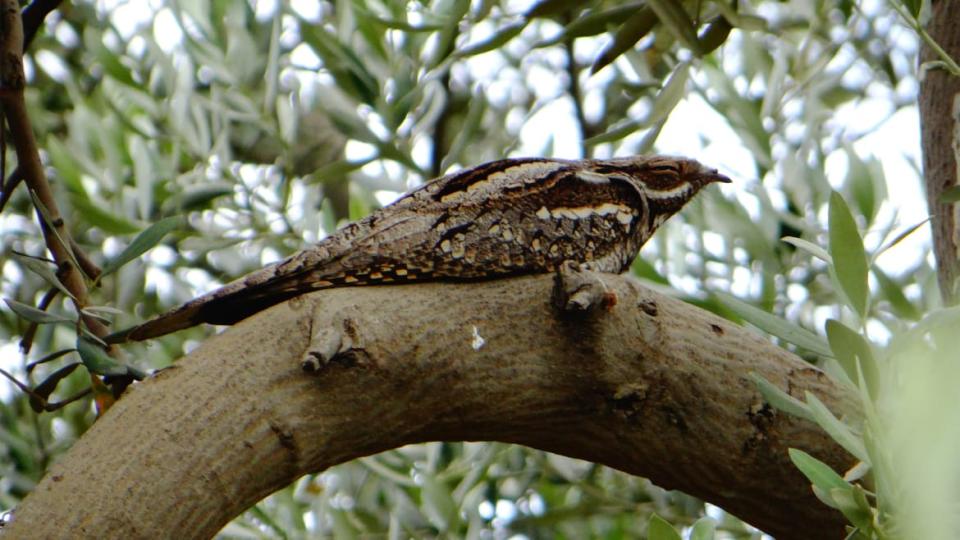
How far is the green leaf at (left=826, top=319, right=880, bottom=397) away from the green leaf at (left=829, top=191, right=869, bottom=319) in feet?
0.30

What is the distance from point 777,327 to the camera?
1.88 metres

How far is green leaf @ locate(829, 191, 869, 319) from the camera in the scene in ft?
5.55

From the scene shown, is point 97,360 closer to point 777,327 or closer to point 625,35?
point 777,327

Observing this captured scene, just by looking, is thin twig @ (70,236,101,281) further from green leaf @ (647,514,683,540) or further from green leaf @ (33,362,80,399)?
green leaf @ (647,514,683,540)

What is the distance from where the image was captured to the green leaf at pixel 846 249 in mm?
1690

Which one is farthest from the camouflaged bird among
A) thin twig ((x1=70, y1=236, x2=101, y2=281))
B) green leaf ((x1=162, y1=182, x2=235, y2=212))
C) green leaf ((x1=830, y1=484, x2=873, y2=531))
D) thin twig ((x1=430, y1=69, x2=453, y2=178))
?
thin twig ((x1=430, y1=69, x2=453, y2=178))

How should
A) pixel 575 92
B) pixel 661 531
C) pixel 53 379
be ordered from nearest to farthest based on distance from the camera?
1. pixel 661 531
2. pixel 53 379
3. pixel 575 92

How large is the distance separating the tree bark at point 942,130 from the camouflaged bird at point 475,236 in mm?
694

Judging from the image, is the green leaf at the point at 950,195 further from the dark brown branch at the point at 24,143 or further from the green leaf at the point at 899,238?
the dark brown branch at the point at 24,143

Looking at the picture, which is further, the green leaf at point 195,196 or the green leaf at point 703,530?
the green leaf at point 195,196

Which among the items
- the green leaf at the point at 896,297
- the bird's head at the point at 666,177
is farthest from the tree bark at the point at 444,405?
the green leaf at the point at 896,297

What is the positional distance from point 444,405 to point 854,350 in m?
0.75

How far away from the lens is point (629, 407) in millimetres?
2180

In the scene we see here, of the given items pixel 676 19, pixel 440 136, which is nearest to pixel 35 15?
pixel 676 19
